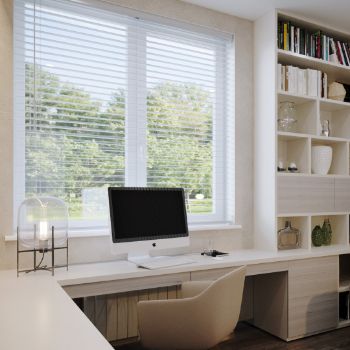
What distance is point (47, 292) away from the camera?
5.92 ft

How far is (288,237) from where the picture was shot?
10.9 feet

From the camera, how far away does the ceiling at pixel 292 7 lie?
3.03 metres

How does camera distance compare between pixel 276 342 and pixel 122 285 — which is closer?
A: pixel 122 285

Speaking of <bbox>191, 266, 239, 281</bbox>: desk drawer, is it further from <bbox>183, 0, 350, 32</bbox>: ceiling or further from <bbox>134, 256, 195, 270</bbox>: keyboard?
<bbox>183, 0, 350, 32</bbox>: ceiling

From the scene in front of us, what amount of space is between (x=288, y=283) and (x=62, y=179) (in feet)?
6.16

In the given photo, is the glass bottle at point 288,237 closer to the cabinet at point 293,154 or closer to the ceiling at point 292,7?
the cabinet at point 293,154

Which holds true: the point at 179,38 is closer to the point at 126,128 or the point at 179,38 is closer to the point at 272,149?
the point at 126,128

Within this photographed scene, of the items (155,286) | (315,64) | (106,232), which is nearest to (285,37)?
(315,64)

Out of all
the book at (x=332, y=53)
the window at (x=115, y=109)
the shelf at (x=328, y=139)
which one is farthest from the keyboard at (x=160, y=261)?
the book at (x=332, y=53)

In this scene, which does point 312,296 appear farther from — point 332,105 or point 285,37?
point 285,37

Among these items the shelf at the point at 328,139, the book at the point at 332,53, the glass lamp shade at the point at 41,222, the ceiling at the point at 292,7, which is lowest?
the glass lamp shade at the point at 41,222

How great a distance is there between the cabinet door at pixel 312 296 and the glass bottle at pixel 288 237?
271 mm

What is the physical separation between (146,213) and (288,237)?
1.43 metres

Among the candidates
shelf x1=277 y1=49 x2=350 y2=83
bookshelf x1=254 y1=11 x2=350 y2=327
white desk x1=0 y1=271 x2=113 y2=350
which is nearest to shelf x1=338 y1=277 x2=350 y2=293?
bookshelf x1=254 y1=11 x2=350 y2=327
